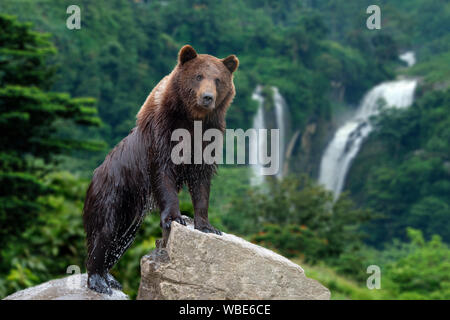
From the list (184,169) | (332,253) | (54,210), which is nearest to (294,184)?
(332,253)

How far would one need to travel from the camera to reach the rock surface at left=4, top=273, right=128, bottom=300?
15.0 ft

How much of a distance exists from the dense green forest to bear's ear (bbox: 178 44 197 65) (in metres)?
4.41

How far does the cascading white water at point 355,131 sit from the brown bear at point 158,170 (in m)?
31.3

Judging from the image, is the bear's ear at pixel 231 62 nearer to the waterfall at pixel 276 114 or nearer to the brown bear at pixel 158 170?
the brown bear at pixel 158 170

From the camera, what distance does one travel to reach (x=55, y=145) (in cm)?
1080

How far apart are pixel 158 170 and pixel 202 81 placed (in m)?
0.77

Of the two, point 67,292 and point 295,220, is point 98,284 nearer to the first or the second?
point 67,292

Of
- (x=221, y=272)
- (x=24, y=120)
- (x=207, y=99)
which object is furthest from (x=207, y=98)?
(x=24, y=120)

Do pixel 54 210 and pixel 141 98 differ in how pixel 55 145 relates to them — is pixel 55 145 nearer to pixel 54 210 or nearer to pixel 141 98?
pixel 54 210

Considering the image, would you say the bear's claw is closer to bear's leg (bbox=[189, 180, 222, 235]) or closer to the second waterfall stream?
bear's leg (bbox=[189, 180, 222, 235])

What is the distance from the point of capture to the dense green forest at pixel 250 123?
10.5 m

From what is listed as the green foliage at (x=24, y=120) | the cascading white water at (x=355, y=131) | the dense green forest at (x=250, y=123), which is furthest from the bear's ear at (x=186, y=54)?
the cascading white water at (x=355, y=131)

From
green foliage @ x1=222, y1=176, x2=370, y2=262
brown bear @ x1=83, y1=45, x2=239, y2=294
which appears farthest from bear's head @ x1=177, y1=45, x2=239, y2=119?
green foliage @ x1=222, y1=176, x2=370, y2=262

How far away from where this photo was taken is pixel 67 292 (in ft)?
15.5
